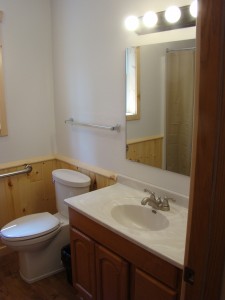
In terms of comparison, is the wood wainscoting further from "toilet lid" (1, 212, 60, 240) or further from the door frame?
the door frame

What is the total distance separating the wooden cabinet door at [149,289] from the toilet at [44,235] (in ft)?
3.06

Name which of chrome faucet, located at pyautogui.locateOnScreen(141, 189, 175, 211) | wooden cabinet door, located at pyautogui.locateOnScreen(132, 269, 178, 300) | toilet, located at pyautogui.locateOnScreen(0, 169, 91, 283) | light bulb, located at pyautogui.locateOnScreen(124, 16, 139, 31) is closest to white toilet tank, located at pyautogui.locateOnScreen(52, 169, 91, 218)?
toilet, located at pyautogui.locateOnScreen(0, 169, 91, 283)

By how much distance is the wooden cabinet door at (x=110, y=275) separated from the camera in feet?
5.04

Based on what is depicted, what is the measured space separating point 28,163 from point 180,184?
5.08 ft

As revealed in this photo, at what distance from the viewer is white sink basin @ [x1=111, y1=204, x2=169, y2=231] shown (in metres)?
1.71

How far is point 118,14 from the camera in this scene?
6.45 feet

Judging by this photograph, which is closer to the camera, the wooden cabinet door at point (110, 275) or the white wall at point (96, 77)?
the wooden cabinet door at point (110, 275)

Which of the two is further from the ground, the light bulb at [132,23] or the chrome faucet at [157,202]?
the light bulb at [132,23]

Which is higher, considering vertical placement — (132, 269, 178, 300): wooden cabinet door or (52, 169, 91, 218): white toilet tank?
(52, 169, 91, 218): white toilet tank

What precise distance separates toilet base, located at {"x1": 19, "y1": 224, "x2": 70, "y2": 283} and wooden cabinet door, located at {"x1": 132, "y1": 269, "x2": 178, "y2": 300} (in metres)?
1.00

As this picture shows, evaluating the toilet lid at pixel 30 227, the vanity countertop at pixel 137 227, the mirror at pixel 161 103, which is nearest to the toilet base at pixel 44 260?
the toilet lid at pixel 30 227

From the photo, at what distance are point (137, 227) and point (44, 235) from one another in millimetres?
804

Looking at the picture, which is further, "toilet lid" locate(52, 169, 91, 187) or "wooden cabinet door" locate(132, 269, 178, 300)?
"toilet lid" locate(52, 169, 91, 187)

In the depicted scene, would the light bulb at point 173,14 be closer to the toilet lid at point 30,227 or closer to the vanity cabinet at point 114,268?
the vanity cabinet at point 114,268
